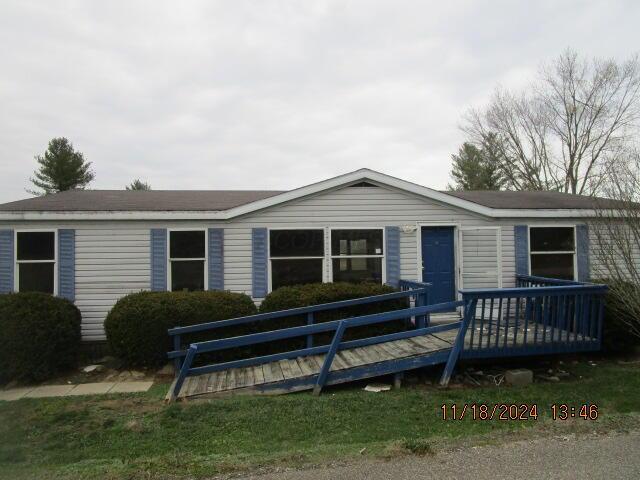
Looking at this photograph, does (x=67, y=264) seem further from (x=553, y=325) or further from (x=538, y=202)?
(x=538, y=202)

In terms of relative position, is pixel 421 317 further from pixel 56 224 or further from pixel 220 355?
pixel 56 224

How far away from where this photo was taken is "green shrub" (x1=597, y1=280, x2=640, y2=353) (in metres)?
7.25

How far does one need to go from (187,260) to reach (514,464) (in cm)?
691

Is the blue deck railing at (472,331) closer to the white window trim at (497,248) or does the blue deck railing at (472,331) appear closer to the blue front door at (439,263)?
the white window trim at (497,248)

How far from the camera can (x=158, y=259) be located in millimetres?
8742

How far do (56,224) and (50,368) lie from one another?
288cm

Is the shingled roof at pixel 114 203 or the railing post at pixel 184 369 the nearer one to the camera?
the railing post at pixel 184 369

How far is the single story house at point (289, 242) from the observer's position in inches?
338

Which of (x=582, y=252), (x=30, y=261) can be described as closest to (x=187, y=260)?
(x=30, y=261)

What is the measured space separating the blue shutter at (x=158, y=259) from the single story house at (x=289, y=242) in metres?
0.02

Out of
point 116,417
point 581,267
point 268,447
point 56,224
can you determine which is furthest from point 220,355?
point 581,267

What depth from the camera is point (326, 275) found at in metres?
8.95

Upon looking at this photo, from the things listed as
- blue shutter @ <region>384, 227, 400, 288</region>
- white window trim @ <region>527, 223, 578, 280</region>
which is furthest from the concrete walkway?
white window trim @ <region>527, 223, 578, 280</region>
